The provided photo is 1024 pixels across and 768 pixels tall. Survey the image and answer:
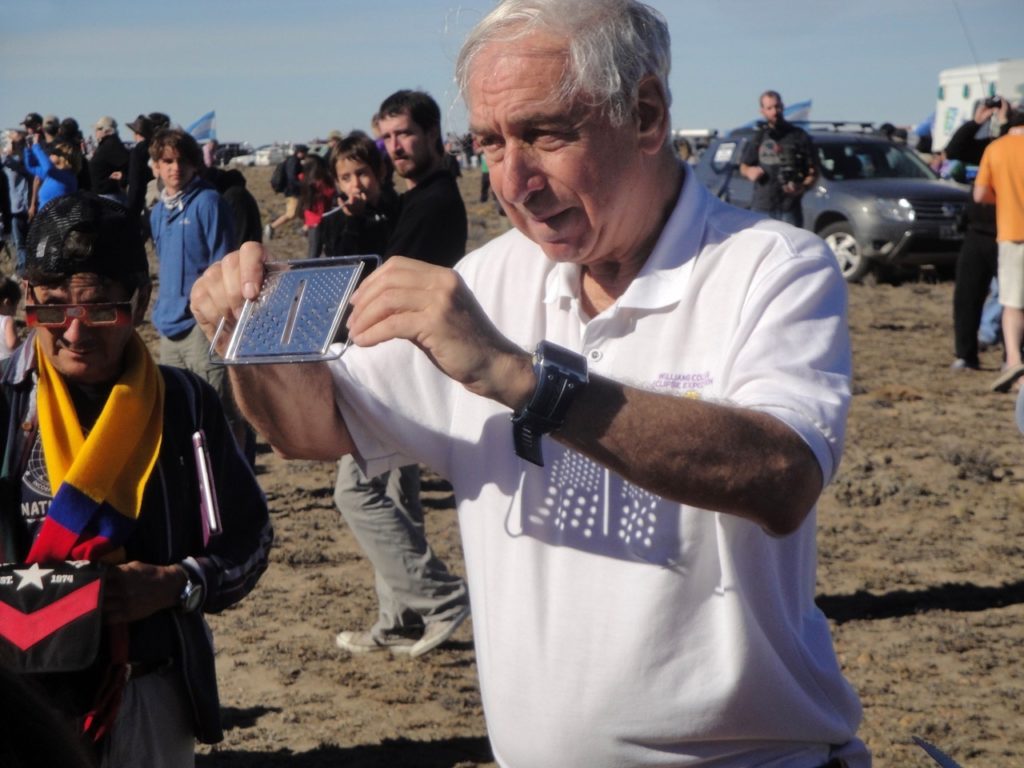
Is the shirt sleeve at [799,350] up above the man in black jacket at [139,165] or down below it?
below

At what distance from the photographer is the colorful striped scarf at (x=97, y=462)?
2680 millimetres

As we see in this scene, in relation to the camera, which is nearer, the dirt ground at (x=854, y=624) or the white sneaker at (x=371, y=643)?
the dirt ground at (x=854, y=624)

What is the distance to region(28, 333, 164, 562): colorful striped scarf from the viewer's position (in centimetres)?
268

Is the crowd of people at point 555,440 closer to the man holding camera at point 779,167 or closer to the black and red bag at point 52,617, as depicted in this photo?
the black and red bag at point 52,617

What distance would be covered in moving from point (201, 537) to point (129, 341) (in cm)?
46

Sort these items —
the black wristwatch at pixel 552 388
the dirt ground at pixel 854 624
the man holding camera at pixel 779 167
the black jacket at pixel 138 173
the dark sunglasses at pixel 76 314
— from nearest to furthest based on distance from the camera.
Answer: the black wristwatch at pixel 552 388, the dark sunglasses at pixel 76 314, the dirt ground at pixel 854 624, the black jacket at pixel 138 173, the man holding camera at pixel 779 167

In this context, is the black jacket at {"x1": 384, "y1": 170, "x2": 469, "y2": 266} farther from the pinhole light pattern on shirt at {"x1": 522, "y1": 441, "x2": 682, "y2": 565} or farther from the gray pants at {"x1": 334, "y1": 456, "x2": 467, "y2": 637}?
the pinhole light pattern on shirt at {"x1": 522, "y1": 441, "x2": 682, "y2": 565}

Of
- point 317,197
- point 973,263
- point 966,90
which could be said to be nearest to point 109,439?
point 317,197

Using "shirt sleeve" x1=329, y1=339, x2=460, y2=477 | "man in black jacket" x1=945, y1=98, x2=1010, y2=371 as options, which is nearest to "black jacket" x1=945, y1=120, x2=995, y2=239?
"man in black jacket" x1=945, y1=98, x2=1010, y2=371

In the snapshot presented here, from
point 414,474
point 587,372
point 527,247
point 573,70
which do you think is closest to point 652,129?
point 573,70

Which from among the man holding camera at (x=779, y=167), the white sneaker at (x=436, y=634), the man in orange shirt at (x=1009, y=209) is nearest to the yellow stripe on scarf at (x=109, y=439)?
the white sneaker at (x=436, y=634)

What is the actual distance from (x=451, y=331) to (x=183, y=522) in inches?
54.7

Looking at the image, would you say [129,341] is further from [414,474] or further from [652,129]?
[414,474]

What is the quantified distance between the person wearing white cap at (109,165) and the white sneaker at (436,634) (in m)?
6.93
